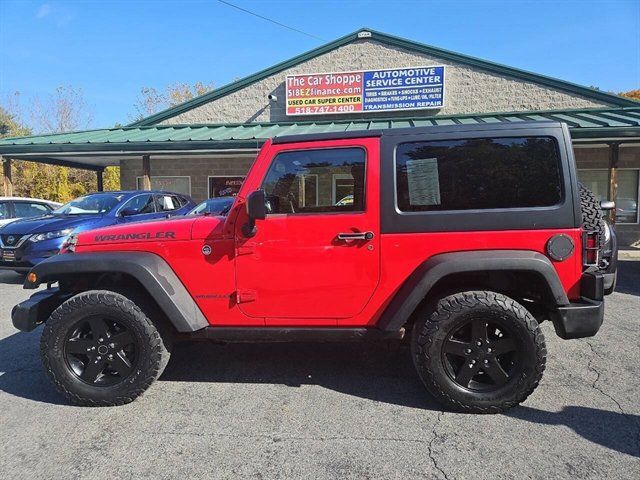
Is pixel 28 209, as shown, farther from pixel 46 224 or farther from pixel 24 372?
pixel 24 372

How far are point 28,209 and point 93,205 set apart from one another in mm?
3198

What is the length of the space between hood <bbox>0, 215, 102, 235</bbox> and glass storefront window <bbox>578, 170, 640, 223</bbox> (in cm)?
1293

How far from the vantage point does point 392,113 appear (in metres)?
13.4

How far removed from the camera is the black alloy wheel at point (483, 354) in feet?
10.1

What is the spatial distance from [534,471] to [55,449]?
9.60 feet

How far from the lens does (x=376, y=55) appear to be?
13.6 m

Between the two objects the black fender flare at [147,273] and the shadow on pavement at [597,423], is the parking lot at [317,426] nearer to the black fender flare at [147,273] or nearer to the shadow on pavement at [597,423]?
the shadow on pavement at [597,423]

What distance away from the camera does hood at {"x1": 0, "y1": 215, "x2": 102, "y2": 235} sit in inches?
298

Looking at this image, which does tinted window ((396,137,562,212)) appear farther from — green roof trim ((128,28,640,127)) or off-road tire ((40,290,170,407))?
green roof trim ((128,28,640,127))

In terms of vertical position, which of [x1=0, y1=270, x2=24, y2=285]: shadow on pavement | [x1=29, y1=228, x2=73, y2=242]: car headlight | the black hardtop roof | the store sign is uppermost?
the black hardtop roof

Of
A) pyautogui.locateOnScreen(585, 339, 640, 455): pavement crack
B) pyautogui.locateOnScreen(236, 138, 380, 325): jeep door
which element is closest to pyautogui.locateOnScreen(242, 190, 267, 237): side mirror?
pyautogui.locateOnScreen(236, 138, 380, 325): jeep door

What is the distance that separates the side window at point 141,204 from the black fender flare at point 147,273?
17.4 ft

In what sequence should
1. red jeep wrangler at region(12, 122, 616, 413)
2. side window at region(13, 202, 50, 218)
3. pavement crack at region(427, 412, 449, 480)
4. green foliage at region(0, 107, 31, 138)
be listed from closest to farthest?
pavement crack at region(427, 412, 449, 480), red jeep wrangler at region(12, 122, 616, 413), side window at region(13, 202, 50, 218), green foliage at region(0, 107, 31, 138)

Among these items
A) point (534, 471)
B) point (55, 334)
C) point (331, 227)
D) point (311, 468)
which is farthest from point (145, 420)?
point (534, 471)
